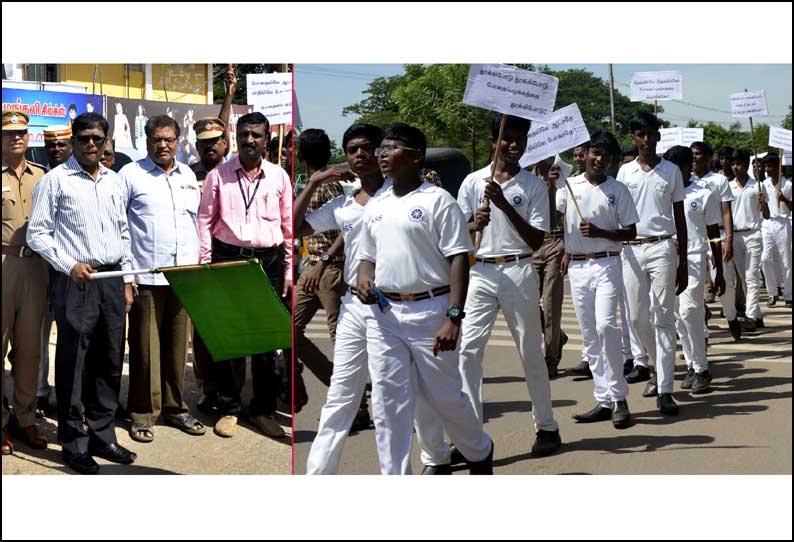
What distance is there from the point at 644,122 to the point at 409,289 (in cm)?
334

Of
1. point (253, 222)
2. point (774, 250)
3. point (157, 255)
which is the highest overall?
point (253, 222)

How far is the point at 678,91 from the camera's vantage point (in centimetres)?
746

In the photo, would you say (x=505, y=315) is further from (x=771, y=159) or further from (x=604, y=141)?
(x=771, y=159)

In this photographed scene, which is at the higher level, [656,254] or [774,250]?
[656,254]

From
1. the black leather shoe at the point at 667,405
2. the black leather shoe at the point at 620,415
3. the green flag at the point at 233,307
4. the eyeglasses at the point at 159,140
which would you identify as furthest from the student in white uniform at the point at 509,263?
the eyeglasses at the point at 159,140

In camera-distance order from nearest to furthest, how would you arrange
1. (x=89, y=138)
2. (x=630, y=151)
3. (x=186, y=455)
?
(x=89, y=138) → (x=186, y=455) → (x=630, y=151)

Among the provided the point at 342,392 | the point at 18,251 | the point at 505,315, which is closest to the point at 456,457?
the point at 505,315

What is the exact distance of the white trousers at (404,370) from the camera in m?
5.16

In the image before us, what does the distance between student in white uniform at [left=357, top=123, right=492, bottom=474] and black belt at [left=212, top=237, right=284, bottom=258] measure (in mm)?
1664

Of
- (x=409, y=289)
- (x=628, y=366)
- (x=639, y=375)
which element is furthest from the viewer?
(x=628, y=366)

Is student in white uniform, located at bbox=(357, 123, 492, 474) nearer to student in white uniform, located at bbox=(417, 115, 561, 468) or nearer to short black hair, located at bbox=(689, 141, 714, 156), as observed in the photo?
student in white uniform, located at bbox=(417, 115, 561, 468)

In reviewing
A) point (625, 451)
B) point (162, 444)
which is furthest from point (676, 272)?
point (162, 444)

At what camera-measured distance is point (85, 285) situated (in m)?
6.24

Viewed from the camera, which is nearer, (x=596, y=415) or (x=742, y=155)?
(x=596, y=415)
